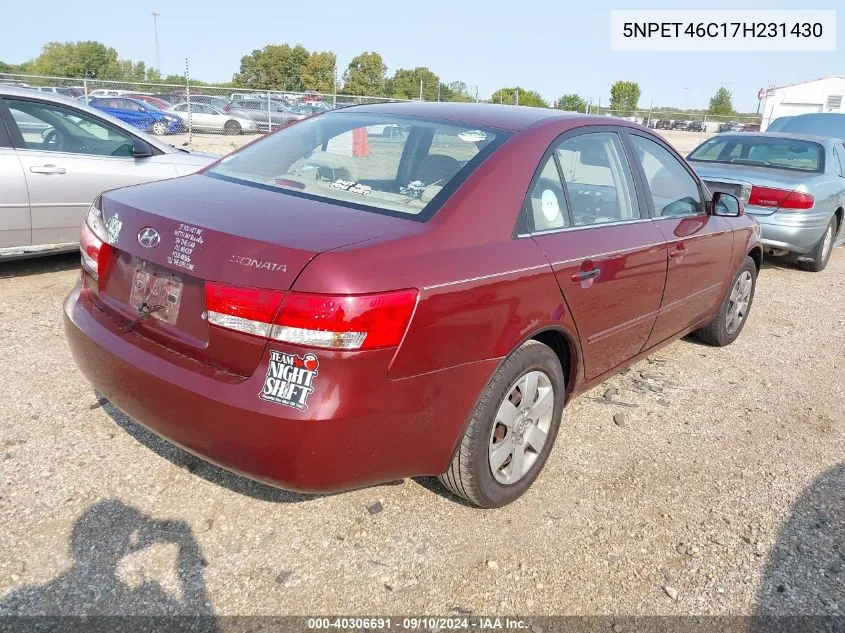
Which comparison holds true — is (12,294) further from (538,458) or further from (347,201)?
(538,458)

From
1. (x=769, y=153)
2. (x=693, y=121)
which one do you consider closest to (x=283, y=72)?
(x=693, y=121)

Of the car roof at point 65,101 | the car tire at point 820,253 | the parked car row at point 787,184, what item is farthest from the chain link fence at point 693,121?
the car roof at point 65,101

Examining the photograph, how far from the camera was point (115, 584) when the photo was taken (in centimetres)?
221

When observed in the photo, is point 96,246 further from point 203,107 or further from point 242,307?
point 203,107

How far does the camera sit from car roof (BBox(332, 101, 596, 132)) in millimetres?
2932

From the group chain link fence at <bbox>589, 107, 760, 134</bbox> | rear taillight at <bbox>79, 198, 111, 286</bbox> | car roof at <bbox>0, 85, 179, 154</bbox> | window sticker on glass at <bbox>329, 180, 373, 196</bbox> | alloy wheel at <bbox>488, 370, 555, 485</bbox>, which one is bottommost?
alloy wheel at <bbox>488, 370, 555, 485</bbox>

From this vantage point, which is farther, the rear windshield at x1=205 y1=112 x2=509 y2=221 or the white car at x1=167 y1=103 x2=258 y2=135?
the white car at x1=167 y1=103 x2=258 y2=135

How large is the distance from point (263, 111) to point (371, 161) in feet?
68.3

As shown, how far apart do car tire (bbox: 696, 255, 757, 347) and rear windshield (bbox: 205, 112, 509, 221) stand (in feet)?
8.80

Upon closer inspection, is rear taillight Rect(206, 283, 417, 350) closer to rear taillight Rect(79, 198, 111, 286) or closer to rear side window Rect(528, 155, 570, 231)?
rear taillight Rect(79, 198, 111, 286)

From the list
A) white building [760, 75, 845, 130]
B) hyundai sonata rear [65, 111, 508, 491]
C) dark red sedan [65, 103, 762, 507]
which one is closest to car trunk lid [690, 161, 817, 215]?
dark red sedan [65, 103, 762, 507]

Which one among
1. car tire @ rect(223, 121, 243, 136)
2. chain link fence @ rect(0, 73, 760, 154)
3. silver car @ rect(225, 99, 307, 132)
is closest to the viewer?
chain link fence @ rect(0, 73, 760, 154)

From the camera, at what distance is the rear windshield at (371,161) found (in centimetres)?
252

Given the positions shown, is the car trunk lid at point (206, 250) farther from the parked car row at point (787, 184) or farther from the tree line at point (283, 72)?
the tree line at point (283, 72)
